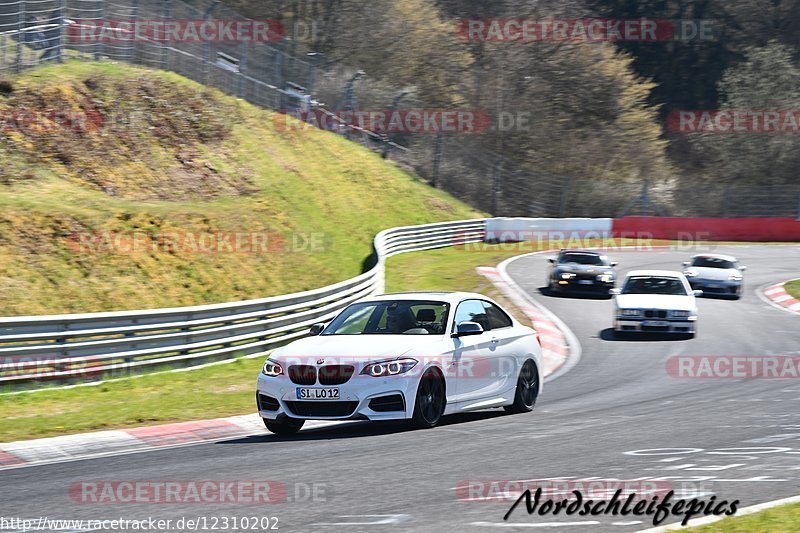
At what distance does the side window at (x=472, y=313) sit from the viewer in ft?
39.8

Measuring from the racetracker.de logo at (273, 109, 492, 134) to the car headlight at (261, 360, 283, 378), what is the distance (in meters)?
32.1

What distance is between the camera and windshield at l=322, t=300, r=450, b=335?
11.7 m

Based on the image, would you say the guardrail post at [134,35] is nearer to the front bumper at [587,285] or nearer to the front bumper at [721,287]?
the front bumper at [587,285]

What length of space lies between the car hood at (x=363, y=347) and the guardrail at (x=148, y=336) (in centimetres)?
457

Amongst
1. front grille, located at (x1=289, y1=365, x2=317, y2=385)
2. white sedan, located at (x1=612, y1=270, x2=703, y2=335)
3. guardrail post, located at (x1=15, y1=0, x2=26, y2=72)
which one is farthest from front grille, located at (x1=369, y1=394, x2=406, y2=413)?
guardrail post, located at (x1=15, y1=0, x2=26, y2=72)

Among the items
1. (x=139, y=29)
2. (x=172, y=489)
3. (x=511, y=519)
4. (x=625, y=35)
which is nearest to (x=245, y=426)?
(x=172, y=489)

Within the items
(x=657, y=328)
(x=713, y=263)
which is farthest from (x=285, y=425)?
(x=713, y=263)

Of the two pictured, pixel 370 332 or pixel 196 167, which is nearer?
pixel 370 332

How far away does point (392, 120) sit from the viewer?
1998 inches

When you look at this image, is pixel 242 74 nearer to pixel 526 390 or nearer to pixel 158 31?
pixel 158 31

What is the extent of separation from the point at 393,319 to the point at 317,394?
1.44 meters

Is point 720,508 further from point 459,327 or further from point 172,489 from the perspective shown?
point 459,327

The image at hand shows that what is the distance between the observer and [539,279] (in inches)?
1272

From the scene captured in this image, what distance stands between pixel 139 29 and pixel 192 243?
13.1 metres
